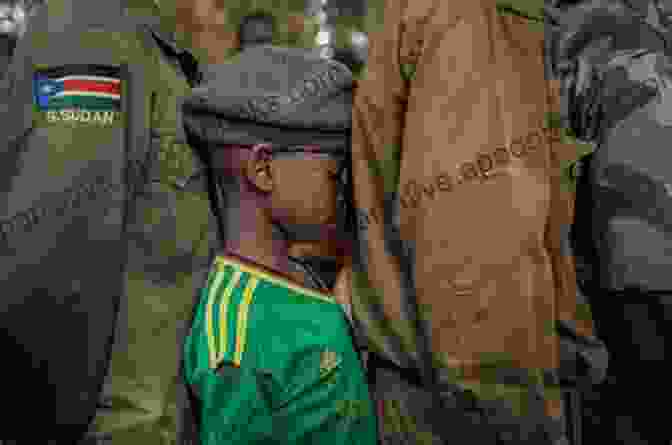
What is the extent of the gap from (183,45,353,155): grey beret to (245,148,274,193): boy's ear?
0.09 ft

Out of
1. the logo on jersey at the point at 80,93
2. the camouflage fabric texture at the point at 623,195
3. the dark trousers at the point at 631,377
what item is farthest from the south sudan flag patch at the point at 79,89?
the dark trousers at the point at 631,377

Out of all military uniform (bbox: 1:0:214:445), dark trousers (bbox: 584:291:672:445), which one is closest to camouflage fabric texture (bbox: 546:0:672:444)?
dark trousers (bbox: 584:291:672:445)

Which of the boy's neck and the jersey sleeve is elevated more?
the boy's neck

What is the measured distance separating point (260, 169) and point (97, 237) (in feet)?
1.14

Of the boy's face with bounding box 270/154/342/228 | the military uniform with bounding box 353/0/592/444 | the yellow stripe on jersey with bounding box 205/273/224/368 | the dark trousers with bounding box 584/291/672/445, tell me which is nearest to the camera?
the military uniform with bounding box 353/0/592/444

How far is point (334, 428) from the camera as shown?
1.33m

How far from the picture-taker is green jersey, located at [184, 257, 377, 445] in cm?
131

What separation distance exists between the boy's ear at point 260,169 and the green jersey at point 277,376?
0.22 metres

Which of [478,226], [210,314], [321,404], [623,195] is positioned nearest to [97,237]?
[210,314]

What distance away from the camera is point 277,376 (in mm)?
1314

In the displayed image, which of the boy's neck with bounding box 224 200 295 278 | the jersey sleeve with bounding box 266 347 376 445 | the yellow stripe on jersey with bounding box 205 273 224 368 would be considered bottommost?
the jersey sleeve with bounding box 266 347 376 445

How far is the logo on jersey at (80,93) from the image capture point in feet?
4.89

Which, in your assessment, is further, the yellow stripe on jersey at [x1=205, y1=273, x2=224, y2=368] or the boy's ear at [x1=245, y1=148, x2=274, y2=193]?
the boy's ear at [x1=245, y1=148, x2=274, y2=193]

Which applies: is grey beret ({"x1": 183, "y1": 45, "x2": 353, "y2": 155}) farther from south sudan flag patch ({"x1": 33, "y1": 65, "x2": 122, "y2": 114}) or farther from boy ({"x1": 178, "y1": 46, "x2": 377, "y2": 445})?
south sudan flag patch ({"x1": 33, "y1": 65, "x2": 122, "y2": 114})
